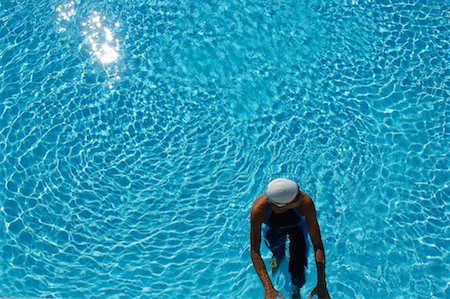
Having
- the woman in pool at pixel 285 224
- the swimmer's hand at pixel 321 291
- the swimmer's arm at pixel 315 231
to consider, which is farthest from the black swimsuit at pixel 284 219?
the swimmer's hand at pixel 321 291

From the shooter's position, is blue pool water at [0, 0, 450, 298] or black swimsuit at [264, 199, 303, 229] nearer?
black swimsuit at [264, 199, 303, 229]

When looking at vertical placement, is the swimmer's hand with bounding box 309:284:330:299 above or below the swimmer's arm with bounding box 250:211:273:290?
below

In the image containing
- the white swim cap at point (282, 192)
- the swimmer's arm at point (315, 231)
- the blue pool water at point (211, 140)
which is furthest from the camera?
the blue pool water at point (211, 140)

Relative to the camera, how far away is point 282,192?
3.95 meters

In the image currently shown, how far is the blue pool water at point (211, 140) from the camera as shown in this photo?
5578 millimetres

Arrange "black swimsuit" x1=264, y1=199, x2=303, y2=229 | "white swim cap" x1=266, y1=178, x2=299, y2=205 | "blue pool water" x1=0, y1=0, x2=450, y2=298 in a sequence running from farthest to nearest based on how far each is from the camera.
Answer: "blue pool water" x1=0, y1=0, x2=450, y2=298 → "black swimsuit" x1=264, y1=199, x2=303, y2=229 → "white swim cap" x1=266, y1=178, x2=299, y2=205

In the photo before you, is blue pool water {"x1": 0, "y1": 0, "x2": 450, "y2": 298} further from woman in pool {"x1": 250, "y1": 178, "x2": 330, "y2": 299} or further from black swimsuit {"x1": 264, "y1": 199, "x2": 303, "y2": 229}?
black swimsuit {"x1": 264, "y1": 199, "x2": 303, "y2": 229}

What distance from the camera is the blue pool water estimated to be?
5578 millimetres

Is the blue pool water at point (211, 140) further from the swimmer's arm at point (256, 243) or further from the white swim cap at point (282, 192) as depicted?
the white swim cap at point (282, 192)

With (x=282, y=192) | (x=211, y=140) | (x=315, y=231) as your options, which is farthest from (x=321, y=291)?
(x=211, y=140)

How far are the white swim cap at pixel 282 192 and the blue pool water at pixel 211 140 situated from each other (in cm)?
161

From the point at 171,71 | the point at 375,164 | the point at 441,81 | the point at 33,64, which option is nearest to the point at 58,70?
the point at 33,64

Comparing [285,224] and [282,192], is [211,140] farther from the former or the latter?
[282,192]

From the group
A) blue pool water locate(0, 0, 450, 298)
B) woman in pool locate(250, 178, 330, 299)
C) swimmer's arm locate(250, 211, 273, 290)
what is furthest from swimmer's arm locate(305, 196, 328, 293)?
blue pool water locate(0, 0, 450, 298)
